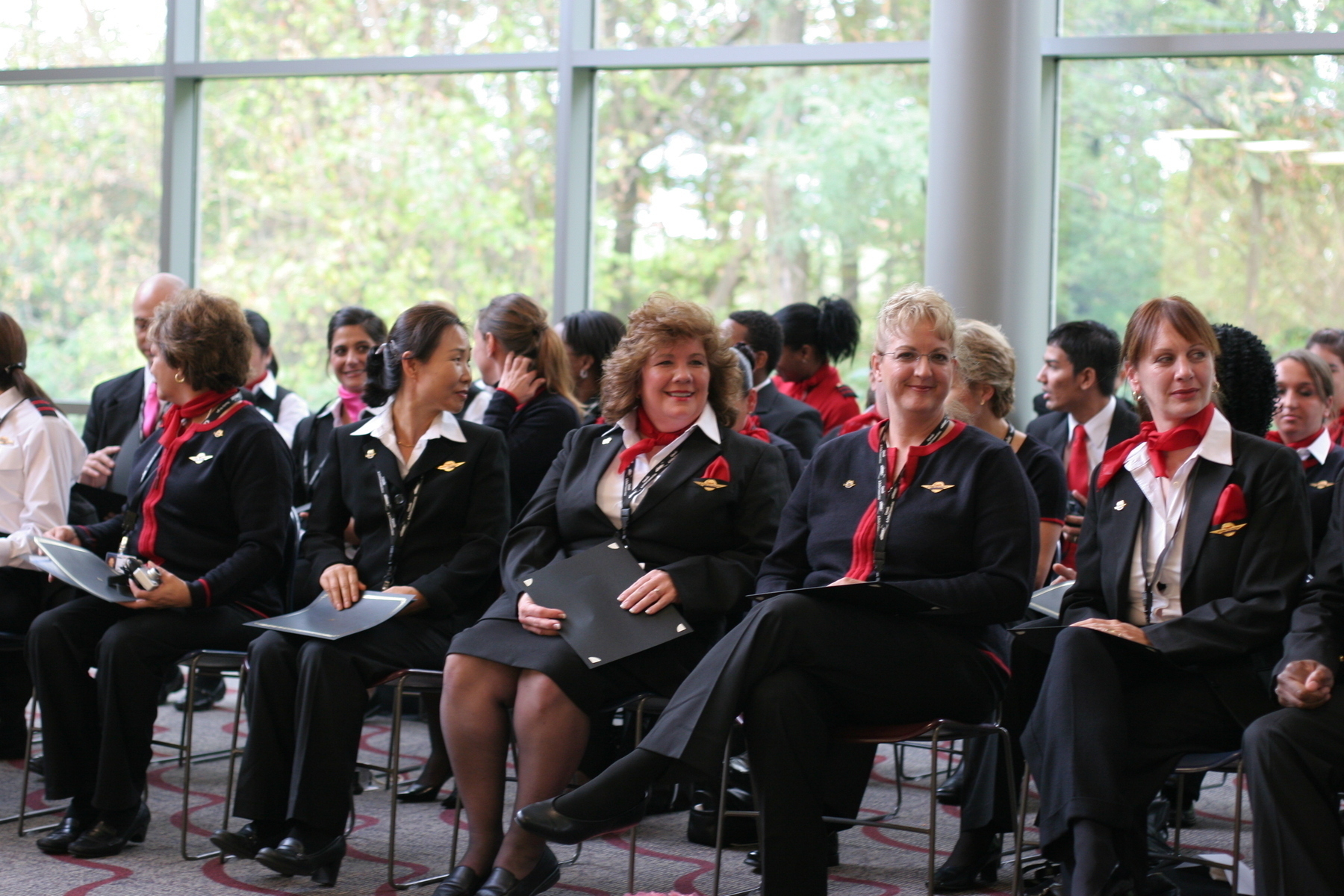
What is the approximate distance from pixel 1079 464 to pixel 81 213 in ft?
18.3

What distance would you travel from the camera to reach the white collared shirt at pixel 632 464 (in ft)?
11.0

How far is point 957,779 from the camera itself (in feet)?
13.0

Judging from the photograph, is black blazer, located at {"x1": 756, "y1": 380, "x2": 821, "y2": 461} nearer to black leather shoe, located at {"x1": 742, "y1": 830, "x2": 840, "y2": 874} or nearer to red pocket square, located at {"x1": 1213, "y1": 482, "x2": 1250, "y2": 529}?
black leather shoe, located at {"x1": 742, "y1": 830, "x2": 840, "y2": 874}

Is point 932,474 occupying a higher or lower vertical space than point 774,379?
Answer: lower

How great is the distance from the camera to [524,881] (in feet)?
9.50

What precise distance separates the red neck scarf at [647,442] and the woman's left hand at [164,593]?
3.88ft

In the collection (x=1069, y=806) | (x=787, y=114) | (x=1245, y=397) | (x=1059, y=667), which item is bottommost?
(x=1069, y=806)

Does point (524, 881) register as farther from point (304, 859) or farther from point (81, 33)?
point (81, 33)

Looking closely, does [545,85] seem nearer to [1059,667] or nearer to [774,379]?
[774,379]

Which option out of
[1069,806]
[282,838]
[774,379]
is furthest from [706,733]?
[774,379]

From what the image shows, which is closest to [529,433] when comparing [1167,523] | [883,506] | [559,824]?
[883,506]

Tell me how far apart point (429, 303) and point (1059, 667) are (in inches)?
79.8

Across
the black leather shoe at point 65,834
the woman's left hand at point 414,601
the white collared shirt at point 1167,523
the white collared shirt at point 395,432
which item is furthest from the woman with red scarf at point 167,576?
the white collared shirt at point 1167,523

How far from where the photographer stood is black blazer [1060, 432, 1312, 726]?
2662 millimetres
